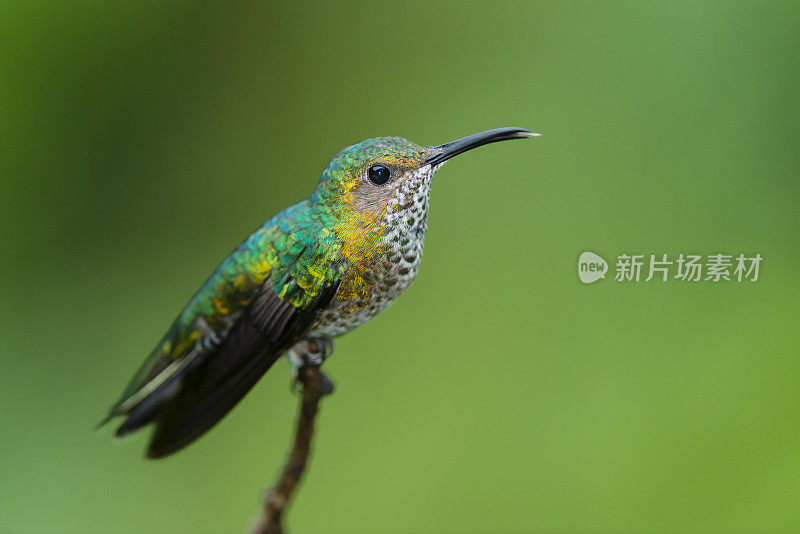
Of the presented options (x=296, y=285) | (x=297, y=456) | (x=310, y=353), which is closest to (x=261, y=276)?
(x=296, y=285)

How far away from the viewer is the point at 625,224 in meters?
2.78

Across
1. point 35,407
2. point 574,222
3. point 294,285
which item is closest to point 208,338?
point 294,285

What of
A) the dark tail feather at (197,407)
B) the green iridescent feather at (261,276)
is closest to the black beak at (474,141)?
the green iridescent feather at (261,276)

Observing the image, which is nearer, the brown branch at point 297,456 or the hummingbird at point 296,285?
the hummingbird at point 296,285

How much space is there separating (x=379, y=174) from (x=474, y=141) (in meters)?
0.19

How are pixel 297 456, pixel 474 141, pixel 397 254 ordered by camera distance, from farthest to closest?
pixel 297 456, pixel 397 254, pixel 474 141

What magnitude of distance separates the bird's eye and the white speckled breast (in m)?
0.03

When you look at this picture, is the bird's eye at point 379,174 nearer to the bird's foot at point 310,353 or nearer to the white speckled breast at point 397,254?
the white speckled breast at point 397,254

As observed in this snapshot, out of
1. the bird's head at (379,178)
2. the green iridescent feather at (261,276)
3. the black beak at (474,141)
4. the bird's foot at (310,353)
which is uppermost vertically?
the black beak at (474,141)

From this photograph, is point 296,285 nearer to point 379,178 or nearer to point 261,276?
point 261,276

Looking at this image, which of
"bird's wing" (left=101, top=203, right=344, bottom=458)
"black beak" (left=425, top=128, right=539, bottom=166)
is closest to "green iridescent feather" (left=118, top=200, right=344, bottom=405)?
"bird's wing" (left=101, top=203, right=344, bottom=458)

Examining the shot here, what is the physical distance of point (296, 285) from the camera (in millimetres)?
1331

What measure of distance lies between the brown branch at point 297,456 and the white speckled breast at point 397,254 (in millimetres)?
170

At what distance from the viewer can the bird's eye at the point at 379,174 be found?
129 cm
